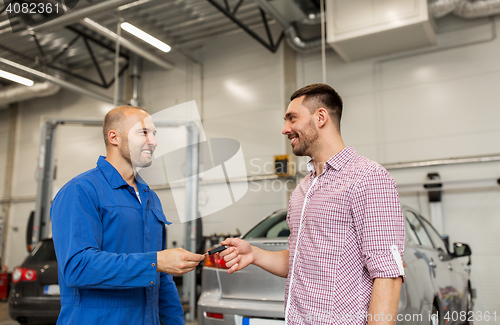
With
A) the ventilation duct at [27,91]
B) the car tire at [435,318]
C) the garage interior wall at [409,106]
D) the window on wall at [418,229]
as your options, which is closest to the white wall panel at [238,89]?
the garage interior wall at [409,106]

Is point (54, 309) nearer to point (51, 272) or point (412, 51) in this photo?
point (51, 272)

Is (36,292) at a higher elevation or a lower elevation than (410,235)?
lower

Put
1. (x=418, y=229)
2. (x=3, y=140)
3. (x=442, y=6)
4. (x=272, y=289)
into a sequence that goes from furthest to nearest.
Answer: (x=3, y=140), (x=442, y=6), (x=418, y=229), (x=272, y=289)

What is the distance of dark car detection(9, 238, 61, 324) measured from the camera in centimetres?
433

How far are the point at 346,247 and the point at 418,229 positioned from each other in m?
2.38

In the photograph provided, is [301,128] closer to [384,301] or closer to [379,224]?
[379,224]

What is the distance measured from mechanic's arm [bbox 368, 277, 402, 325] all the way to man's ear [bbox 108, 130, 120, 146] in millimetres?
1041

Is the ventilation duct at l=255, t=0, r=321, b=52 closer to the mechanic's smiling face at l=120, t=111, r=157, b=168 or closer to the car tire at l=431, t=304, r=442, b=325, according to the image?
the car tire at l=431, t=304, r=442, b=325

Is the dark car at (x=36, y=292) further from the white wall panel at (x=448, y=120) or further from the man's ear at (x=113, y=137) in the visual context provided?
the white wall panel at (x=448, y=120)

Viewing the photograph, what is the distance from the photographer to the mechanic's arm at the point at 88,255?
1.27 metres

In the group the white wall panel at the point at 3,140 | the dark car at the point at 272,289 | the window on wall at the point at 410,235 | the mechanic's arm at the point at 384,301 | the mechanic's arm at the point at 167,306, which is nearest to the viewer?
the mechanic's arm at the point at 384,301

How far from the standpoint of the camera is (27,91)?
10117 mm

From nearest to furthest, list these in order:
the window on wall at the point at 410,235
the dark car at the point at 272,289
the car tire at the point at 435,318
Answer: the dark car at the point at 272,289
the car tire at the point at 435,318
the window on wall at the point at 410,235

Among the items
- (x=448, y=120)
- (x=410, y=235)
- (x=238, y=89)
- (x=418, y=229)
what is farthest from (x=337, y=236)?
Result: (x=238, y=89)
